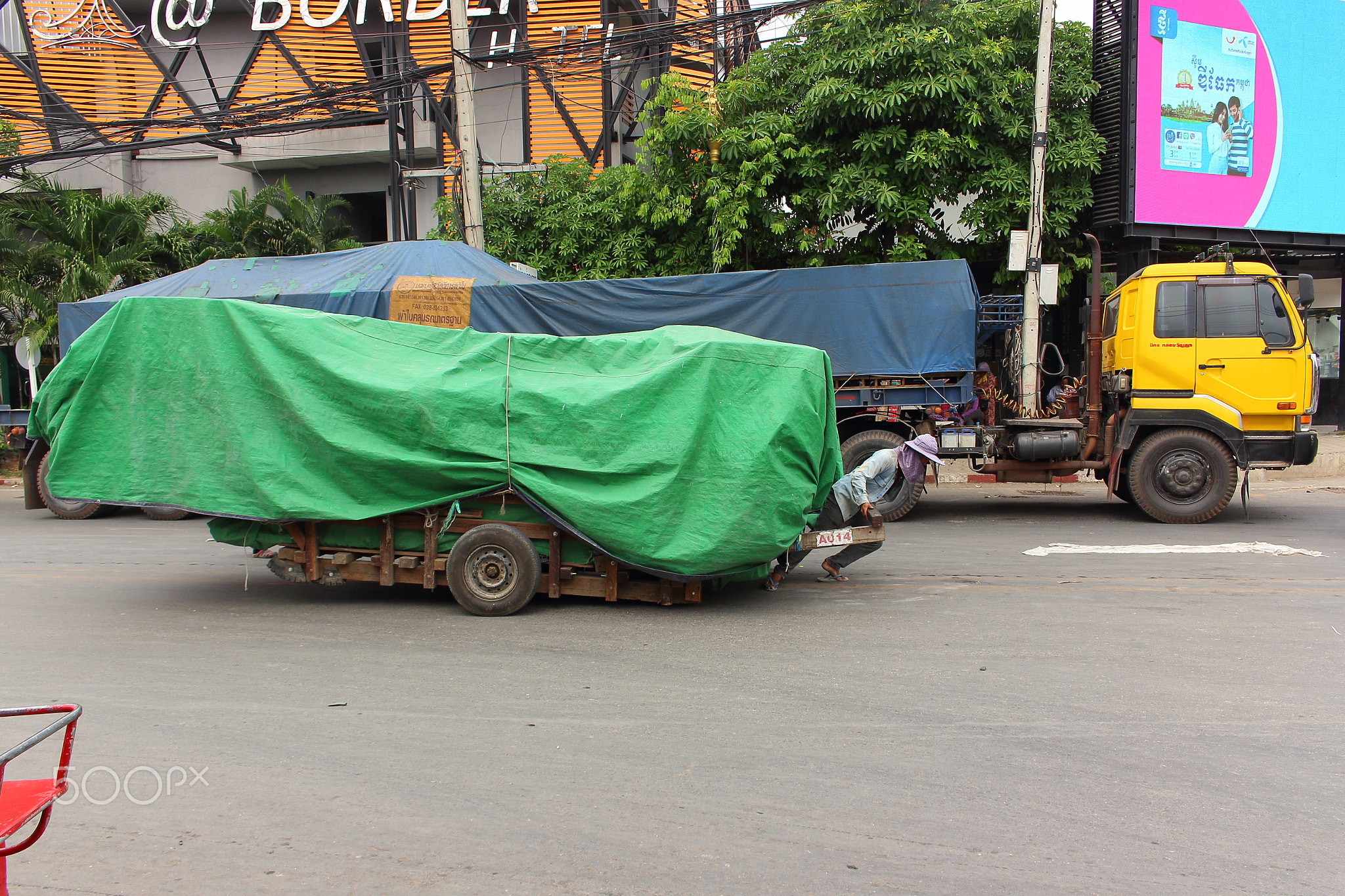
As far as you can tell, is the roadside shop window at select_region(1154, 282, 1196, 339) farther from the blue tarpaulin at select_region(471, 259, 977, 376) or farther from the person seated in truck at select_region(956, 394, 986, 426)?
the person seated in truck at select_region(956, 394, 986, 426)

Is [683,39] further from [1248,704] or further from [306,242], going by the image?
[1248,704]

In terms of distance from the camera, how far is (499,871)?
3.09 metres

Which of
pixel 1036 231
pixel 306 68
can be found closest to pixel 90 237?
pixel 306 68

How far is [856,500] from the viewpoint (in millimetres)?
7184

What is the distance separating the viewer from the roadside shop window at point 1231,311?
33.3 feet

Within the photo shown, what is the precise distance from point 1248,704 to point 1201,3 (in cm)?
1457

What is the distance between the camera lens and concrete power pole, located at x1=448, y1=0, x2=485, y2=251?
42.7ft

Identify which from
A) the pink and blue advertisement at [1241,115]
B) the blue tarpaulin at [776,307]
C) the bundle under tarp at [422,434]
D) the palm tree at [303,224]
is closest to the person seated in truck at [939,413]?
the blue tarpaulin at [776,307]

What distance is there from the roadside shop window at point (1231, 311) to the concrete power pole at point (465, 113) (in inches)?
384

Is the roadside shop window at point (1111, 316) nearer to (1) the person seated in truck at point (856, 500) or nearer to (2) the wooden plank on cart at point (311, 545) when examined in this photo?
(1) the person seated in truck at point (856, 500)

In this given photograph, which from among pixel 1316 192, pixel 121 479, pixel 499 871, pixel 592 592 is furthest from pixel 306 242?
pixel 1316 192

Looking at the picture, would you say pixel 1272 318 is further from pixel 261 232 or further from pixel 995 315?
pixel 261 232

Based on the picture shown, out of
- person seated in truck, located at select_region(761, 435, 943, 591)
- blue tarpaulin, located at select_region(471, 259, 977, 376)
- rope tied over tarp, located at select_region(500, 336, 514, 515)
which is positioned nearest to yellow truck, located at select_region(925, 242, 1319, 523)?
Result: blue tarpaulin, located at select_region(471, 259, 977, 376)

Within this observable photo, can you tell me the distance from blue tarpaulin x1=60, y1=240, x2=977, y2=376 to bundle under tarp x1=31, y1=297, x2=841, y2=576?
4397 millimetres
